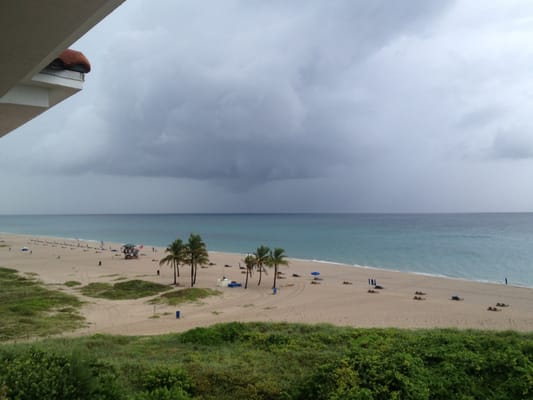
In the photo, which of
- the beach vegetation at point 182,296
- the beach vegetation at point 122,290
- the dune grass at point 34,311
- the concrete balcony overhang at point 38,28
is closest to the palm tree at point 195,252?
the beach vegetation at point 122,290

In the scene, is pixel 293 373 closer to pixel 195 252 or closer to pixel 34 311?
pixel 34 311

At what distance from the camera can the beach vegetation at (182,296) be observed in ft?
87.2

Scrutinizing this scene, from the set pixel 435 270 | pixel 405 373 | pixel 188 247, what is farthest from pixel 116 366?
pixel 435 270

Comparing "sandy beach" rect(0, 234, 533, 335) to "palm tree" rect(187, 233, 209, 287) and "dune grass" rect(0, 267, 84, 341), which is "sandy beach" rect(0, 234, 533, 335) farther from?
"palm tree" rect(187, 233, 209, 287)

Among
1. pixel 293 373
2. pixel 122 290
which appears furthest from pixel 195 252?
pixel 293 373

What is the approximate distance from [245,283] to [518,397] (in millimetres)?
30062

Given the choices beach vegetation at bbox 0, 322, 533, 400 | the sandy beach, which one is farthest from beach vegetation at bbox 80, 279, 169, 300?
beach vegetation at bbox 0, 322, 533, 400

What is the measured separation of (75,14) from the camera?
9.25 ft

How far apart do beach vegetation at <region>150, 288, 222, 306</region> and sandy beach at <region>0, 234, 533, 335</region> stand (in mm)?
971

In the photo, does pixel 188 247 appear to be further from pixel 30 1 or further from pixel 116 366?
pixel 30 1

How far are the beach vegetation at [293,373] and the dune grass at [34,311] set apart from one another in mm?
10263

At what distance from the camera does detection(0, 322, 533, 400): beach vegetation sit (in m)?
5.51

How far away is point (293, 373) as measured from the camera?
8273 millimetres

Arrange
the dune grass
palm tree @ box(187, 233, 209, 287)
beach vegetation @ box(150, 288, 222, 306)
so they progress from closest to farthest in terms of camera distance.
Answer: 1. the dune grass
2. beach vegetation @ box(150, 288, 222, 306)
3. palm tree @ box(187, 233, 209, 287)
